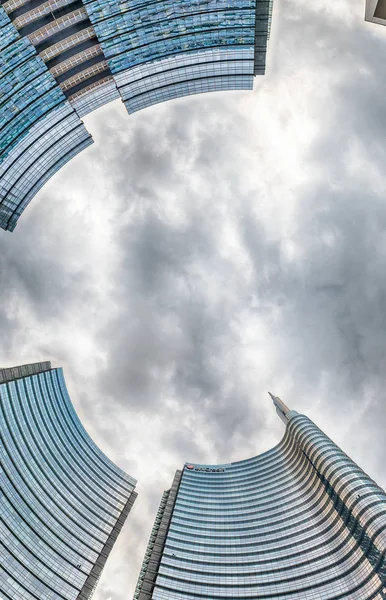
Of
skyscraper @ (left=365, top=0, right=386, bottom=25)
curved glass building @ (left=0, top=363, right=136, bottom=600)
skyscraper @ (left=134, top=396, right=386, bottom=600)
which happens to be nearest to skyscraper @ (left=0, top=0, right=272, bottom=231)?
curved glass building @ (left=0, top=363, right=136, bottom=600)

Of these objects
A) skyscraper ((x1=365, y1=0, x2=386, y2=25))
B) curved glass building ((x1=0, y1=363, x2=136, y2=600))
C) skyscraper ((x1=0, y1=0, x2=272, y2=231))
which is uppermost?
skyscraper ((x1=0, y1=0, x2=272, y2=231))

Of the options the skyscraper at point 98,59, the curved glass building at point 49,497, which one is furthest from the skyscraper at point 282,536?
the skyscraper at point 98,59

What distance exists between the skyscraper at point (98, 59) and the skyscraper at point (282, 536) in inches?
4464

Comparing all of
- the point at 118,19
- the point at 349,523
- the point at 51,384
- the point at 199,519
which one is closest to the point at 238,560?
the point at 199,519

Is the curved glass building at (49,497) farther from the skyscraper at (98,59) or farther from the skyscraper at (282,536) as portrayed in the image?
the skyscraper at (98,59)

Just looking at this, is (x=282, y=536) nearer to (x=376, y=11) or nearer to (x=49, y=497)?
(x=49, y=497)

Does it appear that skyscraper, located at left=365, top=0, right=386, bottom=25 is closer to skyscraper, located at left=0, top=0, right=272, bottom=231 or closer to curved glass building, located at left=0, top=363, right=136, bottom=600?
skyscraper, located at left=0, top=0, right=272, bottom=231

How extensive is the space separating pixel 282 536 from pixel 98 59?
14272cm

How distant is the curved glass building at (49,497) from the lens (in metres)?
89.4

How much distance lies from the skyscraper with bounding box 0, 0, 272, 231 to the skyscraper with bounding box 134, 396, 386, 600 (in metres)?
113

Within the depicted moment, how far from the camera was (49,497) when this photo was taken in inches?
4092

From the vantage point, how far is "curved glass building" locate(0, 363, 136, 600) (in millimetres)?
89438

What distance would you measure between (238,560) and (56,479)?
222 ft

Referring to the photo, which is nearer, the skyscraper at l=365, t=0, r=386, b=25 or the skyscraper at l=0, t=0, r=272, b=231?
the skyscraper at l=365, t=0, r=386, b=25
